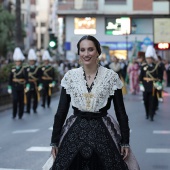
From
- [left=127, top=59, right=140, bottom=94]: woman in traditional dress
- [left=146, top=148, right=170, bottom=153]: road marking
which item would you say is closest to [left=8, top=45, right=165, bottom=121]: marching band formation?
[left=146, top=148, right=170, bottom=153]: road marking

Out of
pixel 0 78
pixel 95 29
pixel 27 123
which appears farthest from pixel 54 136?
pixel 95 29

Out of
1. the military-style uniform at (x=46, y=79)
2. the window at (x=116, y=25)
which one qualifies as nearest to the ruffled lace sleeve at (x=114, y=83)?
the military-style uniform at (x=46, y=79)

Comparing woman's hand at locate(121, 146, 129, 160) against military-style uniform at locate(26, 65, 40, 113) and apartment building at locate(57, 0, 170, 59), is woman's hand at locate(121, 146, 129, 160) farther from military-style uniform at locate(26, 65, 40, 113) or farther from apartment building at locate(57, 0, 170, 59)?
apartment building at locate(57, 0, 170, 59)

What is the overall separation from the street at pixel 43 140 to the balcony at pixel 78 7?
105 feet

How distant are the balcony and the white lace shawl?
143 ft

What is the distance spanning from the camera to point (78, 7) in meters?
49.1

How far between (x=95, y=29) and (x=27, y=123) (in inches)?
1371

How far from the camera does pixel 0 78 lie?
2019 centimetres

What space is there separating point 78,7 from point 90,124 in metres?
44.7

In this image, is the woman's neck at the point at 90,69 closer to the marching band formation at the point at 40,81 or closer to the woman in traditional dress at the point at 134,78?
the marching band formation at the point at 40,81

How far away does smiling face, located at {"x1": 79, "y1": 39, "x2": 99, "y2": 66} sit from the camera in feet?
16.6

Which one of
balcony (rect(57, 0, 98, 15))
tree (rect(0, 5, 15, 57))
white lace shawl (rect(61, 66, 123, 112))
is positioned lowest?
white lace shawl (rect(61, 66, 123, 112))

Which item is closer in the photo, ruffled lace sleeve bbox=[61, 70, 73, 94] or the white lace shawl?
the white lace shawl

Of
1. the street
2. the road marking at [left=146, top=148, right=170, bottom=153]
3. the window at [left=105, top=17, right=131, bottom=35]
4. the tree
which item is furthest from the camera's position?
the window at [left=105, top=17, right=131, bottom=35]
